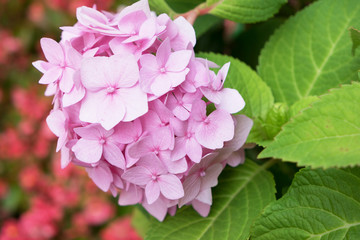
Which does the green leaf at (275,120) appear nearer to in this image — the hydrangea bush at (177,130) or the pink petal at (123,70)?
the hydrangea bush at (177,130)

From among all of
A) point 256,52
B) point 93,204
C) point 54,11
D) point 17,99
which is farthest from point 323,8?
point 17,99

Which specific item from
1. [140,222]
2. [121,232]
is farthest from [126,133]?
[121,232]

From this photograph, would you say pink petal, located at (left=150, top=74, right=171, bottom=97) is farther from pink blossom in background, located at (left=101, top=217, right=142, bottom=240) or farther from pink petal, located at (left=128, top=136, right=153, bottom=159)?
pink blossom in background, located at (left=101, top=217, right=142, bottom=240)

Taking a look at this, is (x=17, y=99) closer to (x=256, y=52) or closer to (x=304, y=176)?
(x=256, y=52)

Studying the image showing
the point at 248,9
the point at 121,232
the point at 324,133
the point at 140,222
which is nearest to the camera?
the point at 324,133

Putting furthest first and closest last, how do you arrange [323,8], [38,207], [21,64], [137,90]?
[21,64]
[38,207]
[323,8]
[137,90]

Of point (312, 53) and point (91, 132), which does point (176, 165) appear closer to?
point (91, 132)
